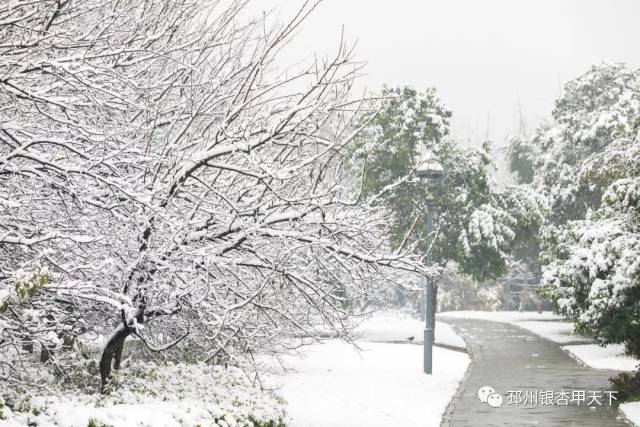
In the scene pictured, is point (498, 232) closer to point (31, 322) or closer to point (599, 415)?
point (599, 415)

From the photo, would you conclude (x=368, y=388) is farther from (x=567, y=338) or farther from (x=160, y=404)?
(x=567, y=338)

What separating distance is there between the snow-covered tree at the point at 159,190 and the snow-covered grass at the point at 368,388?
1863mm

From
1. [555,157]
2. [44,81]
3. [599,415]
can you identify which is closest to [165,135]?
[44,81]

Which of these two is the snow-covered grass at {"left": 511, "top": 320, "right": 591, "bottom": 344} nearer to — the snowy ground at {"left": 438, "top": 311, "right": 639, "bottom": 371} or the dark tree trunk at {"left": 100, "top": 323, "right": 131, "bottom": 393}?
the snowy ground at {"left": 438, "top": 311, "right": 639, "bottom": 371}

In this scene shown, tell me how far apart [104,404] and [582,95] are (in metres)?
35.5

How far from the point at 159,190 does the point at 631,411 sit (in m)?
9.80

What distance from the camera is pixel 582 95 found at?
39.1 m

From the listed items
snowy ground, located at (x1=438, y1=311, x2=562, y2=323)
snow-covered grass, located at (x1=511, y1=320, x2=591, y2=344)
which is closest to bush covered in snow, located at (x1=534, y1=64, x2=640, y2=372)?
snow-covered grass, located at (x1=511, y1=320, x2=591, y2=344)

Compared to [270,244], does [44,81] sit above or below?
above

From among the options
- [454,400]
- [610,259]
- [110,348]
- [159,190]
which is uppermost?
[159,190]

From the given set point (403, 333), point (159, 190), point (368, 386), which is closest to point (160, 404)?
point (159, 190)

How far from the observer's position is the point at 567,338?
1328 inches

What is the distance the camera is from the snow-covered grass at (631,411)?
12656 mm

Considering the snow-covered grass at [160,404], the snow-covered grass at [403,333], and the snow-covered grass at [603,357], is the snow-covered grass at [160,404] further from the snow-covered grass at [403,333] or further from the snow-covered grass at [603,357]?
the snow-covered grass at [403,333]
